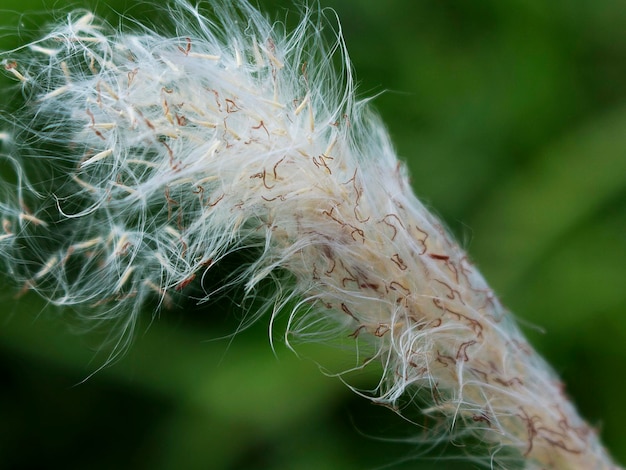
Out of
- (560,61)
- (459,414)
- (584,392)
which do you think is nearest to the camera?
(459,414)

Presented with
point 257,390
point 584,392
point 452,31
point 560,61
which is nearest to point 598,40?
point 560,61

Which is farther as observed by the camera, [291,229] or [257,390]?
[257,390]

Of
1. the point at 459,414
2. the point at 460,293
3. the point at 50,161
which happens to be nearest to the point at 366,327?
the point at 460,293

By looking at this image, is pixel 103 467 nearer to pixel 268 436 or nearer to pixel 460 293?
pixel 268 436

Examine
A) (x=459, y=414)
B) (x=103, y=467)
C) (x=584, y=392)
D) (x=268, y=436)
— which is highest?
(x=459, y=414)

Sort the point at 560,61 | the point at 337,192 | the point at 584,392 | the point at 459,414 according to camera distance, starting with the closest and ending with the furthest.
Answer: the point at 337,192
the point at 459,414
the point at 584,392
the point at 560,61

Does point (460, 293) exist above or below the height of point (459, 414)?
above
